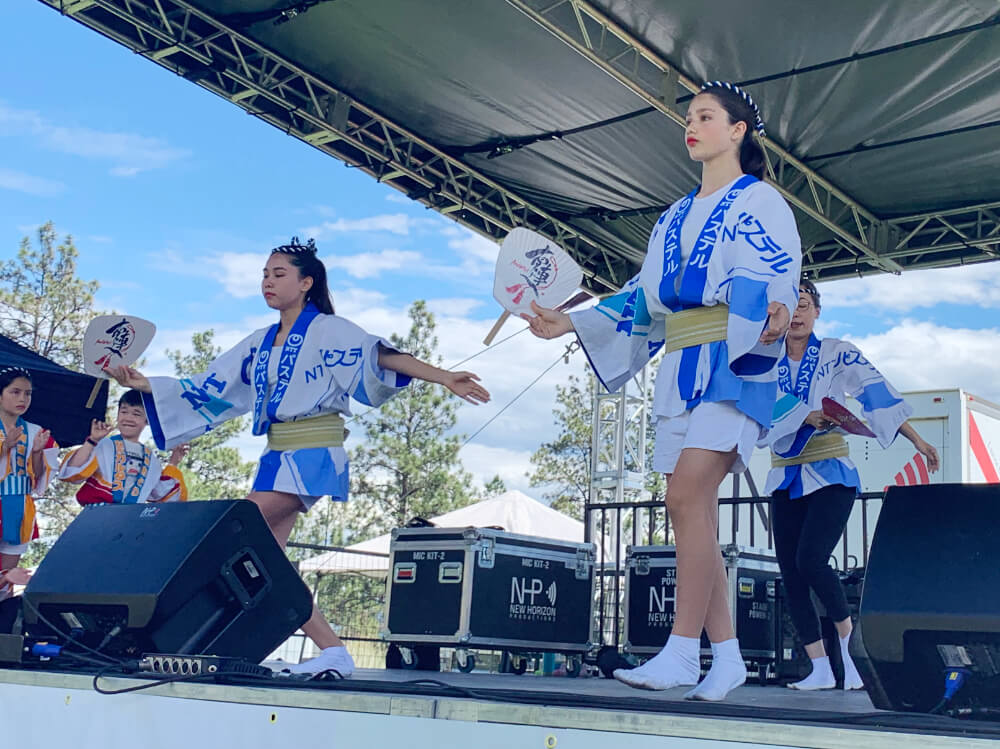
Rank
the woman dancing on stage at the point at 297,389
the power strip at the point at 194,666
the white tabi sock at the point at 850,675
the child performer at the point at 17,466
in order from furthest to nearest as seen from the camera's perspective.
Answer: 1. the child performer at the point at 17,466
2. the white tabi sock at the point at 850,675
3. the woman dancing on stage at the point at 297,389
4. the power strip at the point at 194,666

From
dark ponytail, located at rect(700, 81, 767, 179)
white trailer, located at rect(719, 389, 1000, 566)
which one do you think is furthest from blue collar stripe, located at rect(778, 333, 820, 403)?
white trailer, located at rect(719, 389, 1000, 566)

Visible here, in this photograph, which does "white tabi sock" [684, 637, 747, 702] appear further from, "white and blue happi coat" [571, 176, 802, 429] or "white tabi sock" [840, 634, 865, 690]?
"white tabi sock" [840, 634, 865, 690]

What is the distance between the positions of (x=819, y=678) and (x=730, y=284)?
6.97 feet

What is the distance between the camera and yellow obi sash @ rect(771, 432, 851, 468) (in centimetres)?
409

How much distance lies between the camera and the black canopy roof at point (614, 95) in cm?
620

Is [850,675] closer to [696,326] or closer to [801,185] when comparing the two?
[696,326]

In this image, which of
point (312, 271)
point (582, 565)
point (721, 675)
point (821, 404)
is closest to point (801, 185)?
point (582, 565)

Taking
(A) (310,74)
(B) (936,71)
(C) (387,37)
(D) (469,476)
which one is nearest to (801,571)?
(B) (936,71)

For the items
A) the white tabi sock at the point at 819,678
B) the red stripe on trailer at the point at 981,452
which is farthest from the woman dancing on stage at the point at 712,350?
the red stripe on trailer at the point at 981,452

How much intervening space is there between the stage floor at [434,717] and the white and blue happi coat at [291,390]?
1.25 meters

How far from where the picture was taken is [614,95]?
7.07 metres

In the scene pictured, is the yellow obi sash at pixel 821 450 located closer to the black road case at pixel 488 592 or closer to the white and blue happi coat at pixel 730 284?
the white and blue happi coat at pixel 730 284

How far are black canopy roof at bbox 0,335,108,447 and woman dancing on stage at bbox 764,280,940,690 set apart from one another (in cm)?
525

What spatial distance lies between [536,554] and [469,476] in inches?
871
